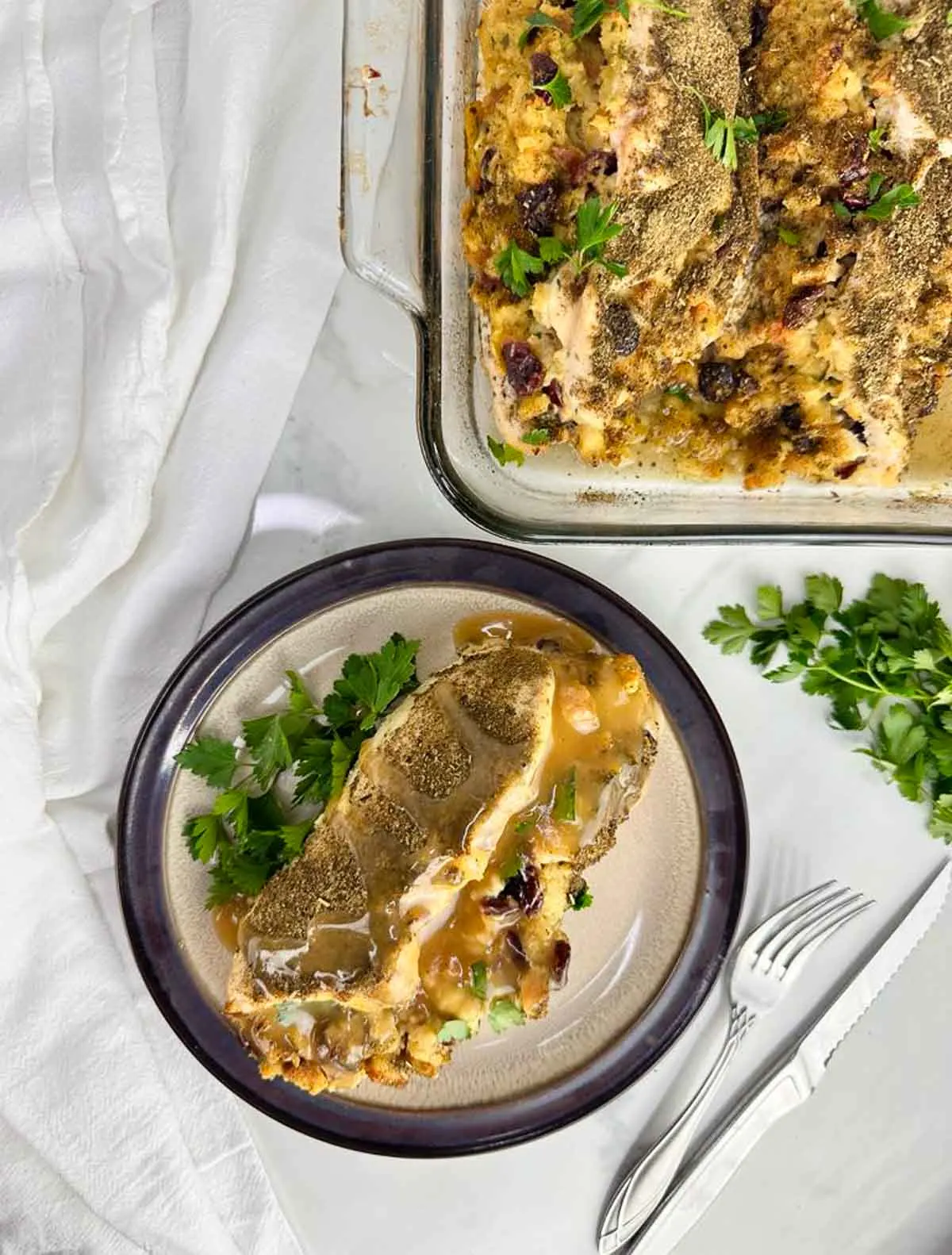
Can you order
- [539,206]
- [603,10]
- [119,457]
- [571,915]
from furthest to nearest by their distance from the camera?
[571,915], [119,457], [539,206], [603,10]

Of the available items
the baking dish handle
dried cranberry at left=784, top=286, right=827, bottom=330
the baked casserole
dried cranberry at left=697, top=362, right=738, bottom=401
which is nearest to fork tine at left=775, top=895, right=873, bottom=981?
the baked casserole

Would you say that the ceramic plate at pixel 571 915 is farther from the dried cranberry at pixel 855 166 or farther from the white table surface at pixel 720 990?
the dried cranberry at pixel 855 166

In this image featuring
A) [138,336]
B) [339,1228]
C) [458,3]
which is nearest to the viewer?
[458,3]

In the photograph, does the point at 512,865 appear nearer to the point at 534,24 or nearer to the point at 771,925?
the point at 771,925

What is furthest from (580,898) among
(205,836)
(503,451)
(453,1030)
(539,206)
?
(539,206)

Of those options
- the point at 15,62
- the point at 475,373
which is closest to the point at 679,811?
the point at 475,373

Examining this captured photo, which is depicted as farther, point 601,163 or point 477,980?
point 477,980

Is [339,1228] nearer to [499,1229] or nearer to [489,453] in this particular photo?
[499,1229]
